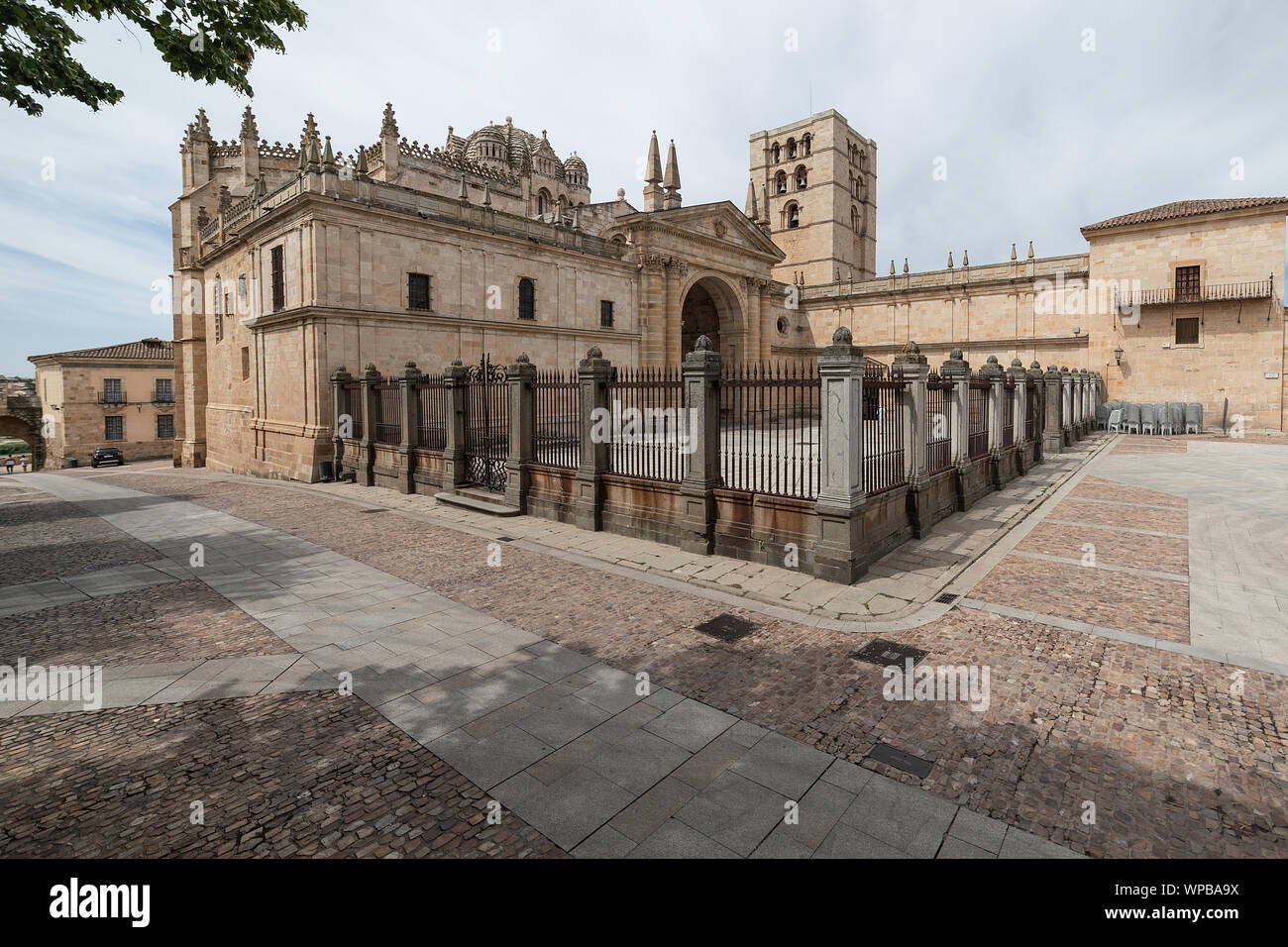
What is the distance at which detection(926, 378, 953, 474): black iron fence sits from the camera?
1132 centimetres

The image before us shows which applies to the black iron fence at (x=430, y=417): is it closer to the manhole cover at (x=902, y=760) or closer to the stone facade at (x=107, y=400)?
the manhole cover at (x=902, y=760)

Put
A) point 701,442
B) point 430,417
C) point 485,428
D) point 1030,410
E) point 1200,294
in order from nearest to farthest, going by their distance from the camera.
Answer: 1. point 701,442
2. point 485,428
3. point 430,417
4. point 1030,410
5. point 1200,294

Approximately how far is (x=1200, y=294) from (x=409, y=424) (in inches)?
1481

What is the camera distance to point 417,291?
21.6 meters

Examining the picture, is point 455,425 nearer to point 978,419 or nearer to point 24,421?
point 978,419

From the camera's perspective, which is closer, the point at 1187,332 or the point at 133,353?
the point at 1187,332

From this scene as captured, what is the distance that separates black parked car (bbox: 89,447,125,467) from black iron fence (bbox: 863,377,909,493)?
51.1m

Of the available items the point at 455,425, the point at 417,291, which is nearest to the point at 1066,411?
the point at 455,425

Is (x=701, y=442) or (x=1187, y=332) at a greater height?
(x=1187, y=332)

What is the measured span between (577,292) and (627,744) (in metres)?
25.4

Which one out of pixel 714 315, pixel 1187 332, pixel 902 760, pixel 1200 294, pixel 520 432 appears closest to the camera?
pixel 902 760

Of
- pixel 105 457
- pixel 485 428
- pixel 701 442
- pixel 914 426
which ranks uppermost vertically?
pixel 485 428
